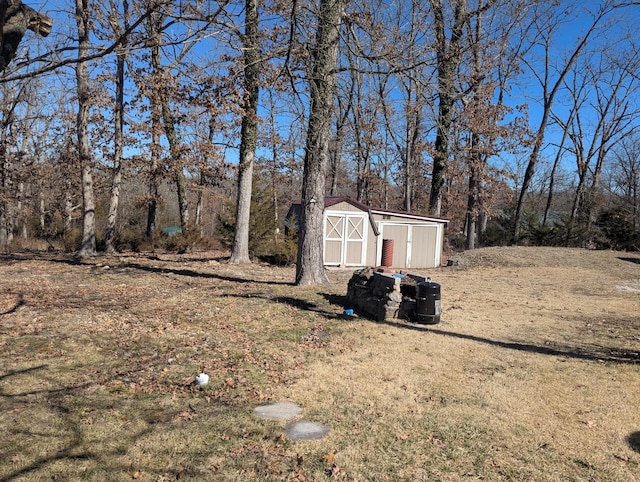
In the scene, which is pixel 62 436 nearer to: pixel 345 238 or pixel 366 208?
pixel 345 238

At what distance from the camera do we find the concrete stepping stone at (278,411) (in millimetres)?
4320

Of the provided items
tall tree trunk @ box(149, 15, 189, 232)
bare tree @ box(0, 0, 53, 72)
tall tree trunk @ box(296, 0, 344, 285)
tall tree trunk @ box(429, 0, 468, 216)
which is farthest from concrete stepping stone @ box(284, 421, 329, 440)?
tall tree trunk @ box(149, 15, 189, 232)

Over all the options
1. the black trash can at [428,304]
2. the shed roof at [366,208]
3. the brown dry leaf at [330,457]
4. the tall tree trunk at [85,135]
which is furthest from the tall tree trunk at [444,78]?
the tall tree trunk at [85,135]

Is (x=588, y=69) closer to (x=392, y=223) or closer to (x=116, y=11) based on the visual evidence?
(x=392, y=223)

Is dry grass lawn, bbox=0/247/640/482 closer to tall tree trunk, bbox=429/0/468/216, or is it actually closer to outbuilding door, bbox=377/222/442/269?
tall tree trunk, bbox=429/0/468/216

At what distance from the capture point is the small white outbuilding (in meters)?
18.0

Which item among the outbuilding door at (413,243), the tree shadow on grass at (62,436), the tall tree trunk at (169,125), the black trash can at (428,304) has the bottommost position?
the tree shadow on grass at (62,436)

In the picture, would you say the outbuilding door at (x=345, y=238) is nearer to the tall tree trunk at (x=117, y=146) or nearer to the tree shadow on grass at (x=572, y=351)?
the tall tree trunk at (x=117, y=146)

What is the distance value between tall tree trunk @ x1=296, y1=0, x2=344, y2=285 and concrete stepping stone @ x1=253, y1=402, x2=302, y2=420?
6.33m

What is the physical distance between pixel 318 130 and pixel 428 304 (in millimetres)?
4840

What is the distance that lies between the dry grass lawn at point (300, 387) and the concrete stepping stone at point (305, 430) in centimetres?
10

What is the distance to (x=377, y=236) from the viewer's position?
744 inches

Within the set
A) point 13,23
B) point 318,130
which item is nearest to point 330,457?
point 13,23

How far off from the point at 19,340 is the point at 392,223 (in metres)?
15.2
